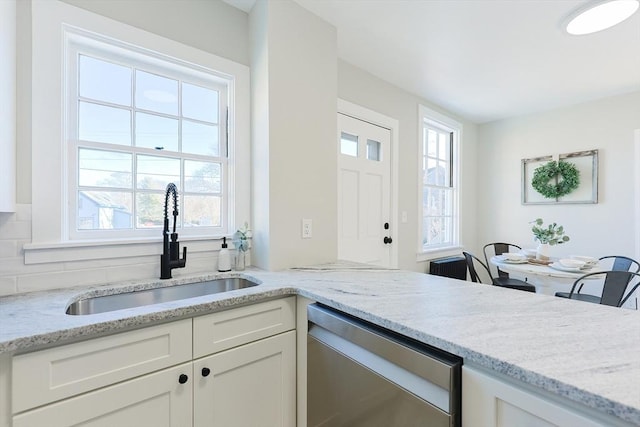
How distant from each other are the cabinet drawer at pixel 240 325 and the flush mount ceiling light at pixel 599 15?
2.43 m

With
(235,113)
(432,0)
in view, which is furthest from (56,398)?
(432,0)

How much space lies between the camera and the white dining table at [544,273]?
7.05 feet

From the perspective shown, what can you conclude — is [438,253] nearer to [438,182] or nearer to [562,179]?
[438,182]

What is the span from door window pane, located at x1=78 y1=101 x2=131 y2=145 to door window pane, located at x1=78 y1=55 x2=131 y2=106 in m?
0.05

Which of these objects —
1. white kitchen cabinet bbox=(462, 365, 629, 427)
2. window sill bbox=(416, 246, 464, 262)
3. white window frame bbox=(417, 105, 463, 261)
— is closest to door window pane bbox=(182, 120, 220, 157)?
white kitchen cabinet bbox=(462, 365, 629, 427)

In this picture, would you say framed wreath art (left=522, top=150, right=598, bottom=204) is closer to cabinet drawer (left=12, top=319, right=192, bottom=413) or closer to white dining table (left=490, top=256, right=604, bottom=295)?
white dining table (left=490, top=256, right=604, bottom=295)

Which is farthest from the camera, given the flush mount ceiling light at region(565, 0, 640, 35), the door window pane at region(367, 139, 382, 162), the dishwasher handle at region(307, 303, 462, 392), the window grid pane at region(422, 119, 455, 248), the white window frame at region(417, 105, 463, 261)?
the window grid pane at region(422, 119, 455, 248)

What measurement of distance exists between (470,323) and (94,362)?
116cm

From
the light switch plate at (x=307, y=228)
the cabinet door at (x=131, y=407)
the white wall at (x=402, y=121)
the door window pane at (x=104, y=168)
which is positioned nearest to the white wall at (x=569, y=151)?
the white wall at (x=402, y=121)

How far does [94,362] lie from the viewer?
0.94m

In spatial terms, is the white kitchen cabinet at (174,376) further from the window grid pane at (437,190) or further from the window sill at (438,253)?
the window grid pane at (437,190)

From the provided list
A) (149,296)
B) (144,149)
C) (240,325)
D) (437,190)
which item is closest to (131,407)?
(240,325)

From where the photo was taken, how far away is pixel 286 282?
4.84 feet

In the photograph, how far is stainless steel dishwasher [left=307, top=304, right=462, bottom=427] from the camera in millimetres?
782
